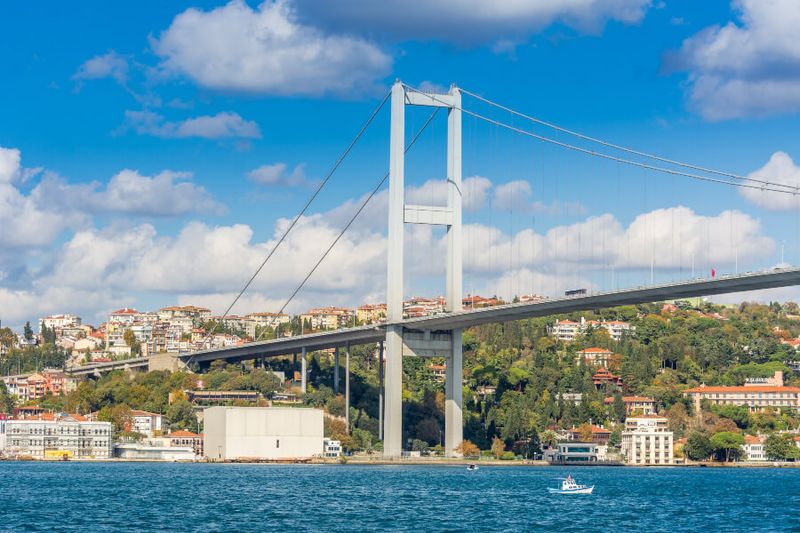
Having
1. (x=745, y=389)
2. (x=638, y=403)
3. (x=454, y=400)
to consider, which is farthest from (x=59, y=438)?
(x=745, y=389)

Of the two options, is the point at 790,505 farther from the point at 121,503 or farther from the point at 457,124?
the point at 457,124

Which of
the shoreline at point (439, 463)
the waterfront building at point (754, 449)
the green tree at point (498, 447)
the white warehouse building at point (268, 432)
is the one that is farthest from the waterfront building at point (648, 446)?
the white warehouse building at point (268, 432)

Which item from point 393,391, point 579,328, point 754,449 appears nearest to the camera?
point 393,391

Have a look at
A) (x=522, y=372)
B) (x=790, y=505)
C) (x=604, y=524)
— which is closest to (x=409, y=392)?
(x=522, y=372)

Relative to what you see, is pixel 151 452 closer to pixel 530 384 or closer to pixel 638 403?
pixel 530 384

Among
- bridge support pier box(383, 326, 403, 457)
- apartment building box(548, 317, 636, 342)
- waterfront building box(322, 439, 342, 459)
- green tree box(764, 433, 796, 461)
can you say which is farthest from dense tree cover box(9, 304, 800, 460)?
bridge support pier box(383, 326, 403, 457)

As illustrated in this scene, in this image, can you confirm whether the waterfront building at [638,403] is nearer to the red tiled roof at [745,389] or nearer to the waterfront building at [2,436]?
the red tiled roof at [745,389]
